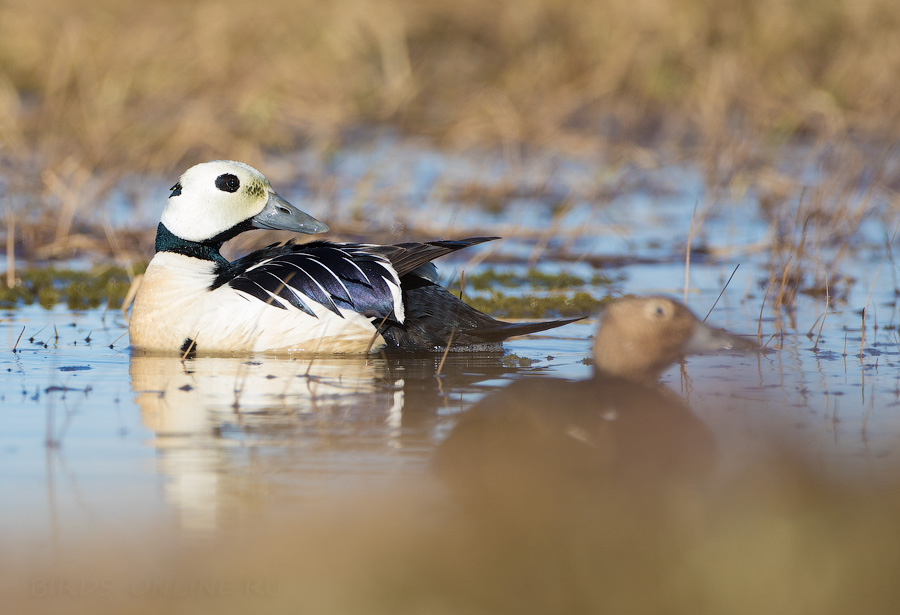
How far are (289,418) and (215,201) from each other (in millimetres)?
1938

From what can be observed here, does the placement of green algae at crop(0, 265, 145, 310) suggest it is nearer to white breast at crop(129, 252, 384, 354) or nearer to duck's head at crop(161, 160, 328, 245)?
duck's head at crop(161, 160, 328, 245)

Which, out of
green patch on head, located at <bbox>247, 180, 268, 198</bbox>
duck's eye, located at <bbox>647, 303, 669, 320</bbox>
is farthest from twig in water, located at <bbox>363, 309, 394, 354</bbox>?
duck's eye, located at <bbox>647, 303, 669, 320</bbox>

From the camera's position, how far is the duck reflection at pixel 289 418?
136 inches

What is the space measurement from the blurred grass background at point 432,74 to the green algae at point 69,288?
2561 mm

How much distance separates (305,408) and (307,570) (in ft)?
5.25

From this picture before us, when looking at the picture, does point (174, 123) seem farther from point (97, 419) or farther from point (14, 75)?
point (97, 419)

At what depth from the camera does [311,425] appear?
13.5ft

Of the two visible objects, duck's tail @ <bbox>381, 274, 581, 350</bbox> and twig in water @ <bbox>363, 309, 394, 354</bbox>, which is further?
duck's tail @ <bbox>381, 274, 581, 350</bbox>

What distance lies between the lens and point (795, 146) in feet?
42.4

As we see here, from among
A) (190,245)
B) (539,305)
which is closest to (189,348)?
(190,245)

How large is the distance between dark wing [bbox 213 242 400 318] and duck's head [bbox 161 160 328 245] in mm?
367

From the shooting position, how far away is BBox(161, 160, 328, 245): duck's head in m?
5.84

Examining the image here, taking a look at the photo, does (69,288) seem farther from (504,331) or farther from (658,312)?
(658,312)

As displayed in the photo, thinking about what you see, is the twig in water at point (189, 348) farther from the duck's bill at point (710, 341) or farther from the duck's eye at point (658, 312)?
the duck's bill at point (710, 341)
